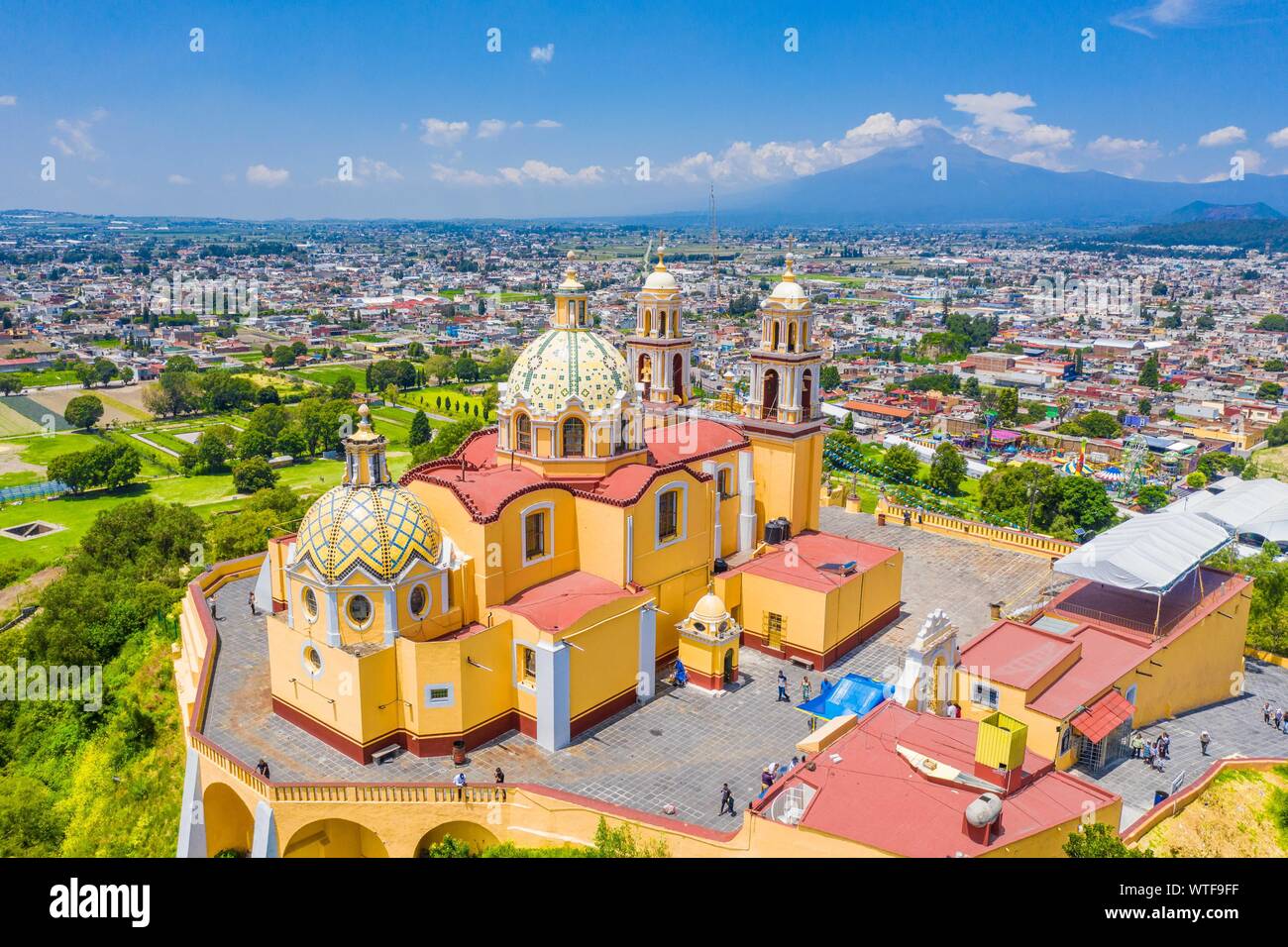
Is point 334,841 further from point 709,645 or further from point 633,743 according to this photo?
point 709,645

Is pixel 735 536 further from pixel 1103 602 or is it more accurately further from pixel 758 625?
pixel 1103 602

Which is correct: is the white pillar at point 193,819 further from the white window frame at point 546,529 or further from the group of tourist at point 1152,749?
the group of tourist at point 1152,749

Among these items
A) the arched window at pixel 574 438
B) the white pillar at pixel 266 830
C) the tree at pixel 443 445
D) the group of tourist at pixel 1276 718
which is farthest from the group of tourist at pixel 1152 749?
the tree at pixel 443 445

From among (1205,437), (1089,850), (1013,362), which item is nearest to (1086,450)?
(1205,437)

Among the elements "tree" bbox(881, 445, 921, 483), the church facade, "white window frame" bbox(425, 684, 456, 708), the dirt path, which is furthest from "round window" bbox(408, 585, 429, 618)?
"tree" bbox(881, 445, 921, 483)

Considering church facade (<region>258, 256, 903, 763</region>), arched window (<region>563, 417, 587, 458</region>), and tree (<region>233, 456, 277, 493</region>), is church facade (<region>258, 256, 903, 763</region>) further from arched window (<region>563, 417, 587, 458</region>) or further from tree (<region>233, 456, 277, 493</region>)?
tree (<region>233, 456, 277, 493</region>)
